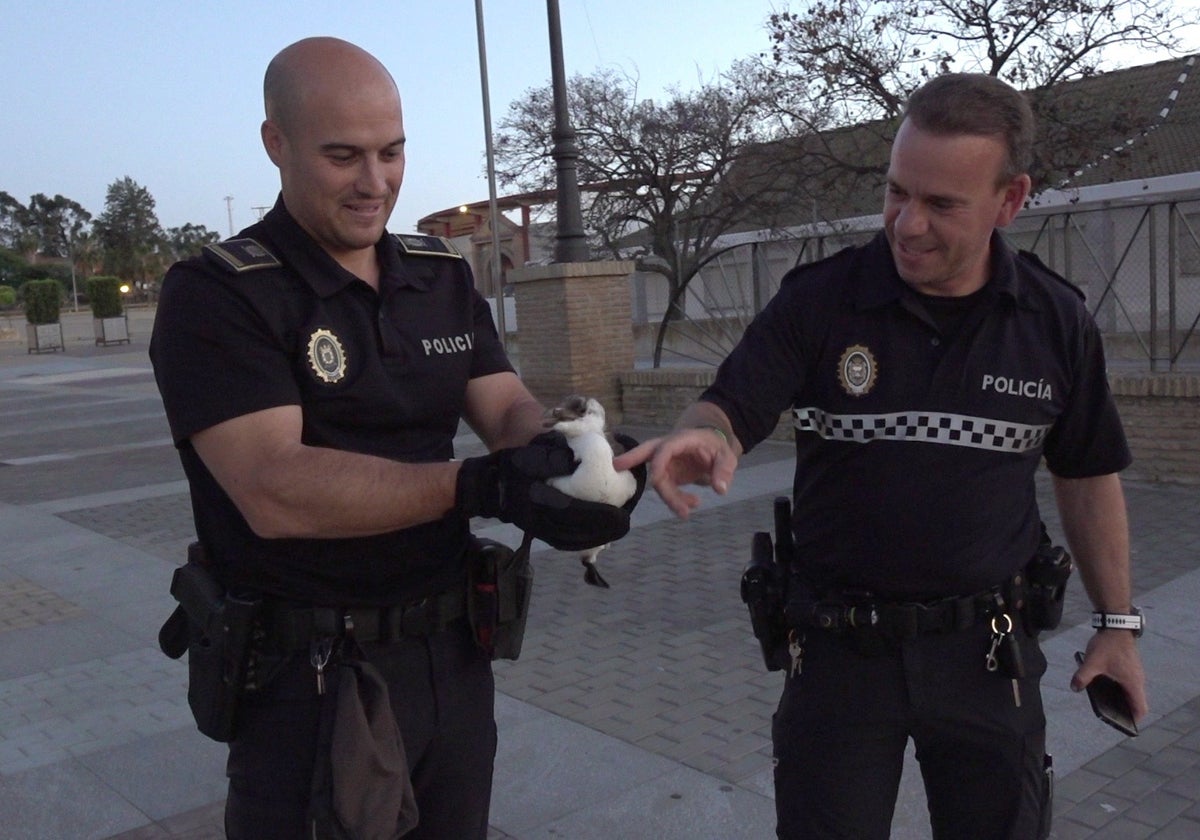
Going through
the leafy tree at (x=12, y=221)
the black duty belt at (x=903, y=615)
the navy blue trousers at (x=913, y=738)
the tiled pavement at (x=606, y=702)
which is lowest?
the tiled pavement at (x=606, y=702)

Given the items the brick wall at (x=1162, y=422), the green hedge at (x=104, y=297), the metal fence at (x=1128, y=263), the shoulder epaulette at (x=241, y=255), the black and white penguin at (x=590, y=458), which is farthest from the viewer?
the green hedge at (x=104, y=297)

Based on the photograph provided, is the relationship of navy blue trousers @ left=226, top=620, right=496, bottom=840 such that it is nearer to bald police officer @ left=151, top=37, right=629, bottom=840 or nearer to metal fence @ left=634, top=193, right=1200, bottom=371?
bald police officer @ left=151, top=37, right=629, bottom=840

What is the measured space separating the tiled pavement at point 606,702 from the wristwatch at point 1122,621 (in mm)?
1309

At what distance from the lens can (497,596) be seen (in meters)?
2.28

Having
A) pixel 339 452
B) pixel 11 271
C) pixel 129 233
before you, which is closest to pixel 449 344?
pixel 339 452

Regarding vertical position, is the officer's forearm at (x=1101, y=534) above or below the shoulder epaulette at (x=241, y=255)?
below

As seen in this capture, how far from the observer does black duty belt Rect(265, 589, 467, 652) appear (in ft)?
6.90

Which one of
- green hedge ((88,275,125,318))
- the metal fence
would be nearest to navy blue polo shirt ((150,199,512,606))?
the metal fence

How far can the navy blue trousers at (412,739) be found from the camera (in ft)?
6.85

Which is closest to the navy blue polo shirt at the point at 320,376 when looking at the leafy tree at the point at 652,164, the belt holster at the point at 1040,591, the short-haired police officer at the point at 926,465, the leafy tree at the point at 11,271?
the short-haired police officer at the point at 926,465

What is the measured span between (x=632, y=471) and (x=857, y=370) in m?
0.63

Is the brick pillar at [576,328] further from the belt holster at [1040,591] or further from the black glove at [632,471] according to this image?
the black glove at [632,471]

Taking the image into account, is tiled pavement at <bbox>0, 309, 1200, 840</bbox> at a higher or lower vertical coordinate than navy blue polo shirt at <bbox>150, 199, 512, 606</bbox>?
lower

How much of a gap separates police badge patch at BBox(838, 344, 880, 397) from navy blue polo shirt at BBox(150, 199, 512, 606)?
2.53ft
